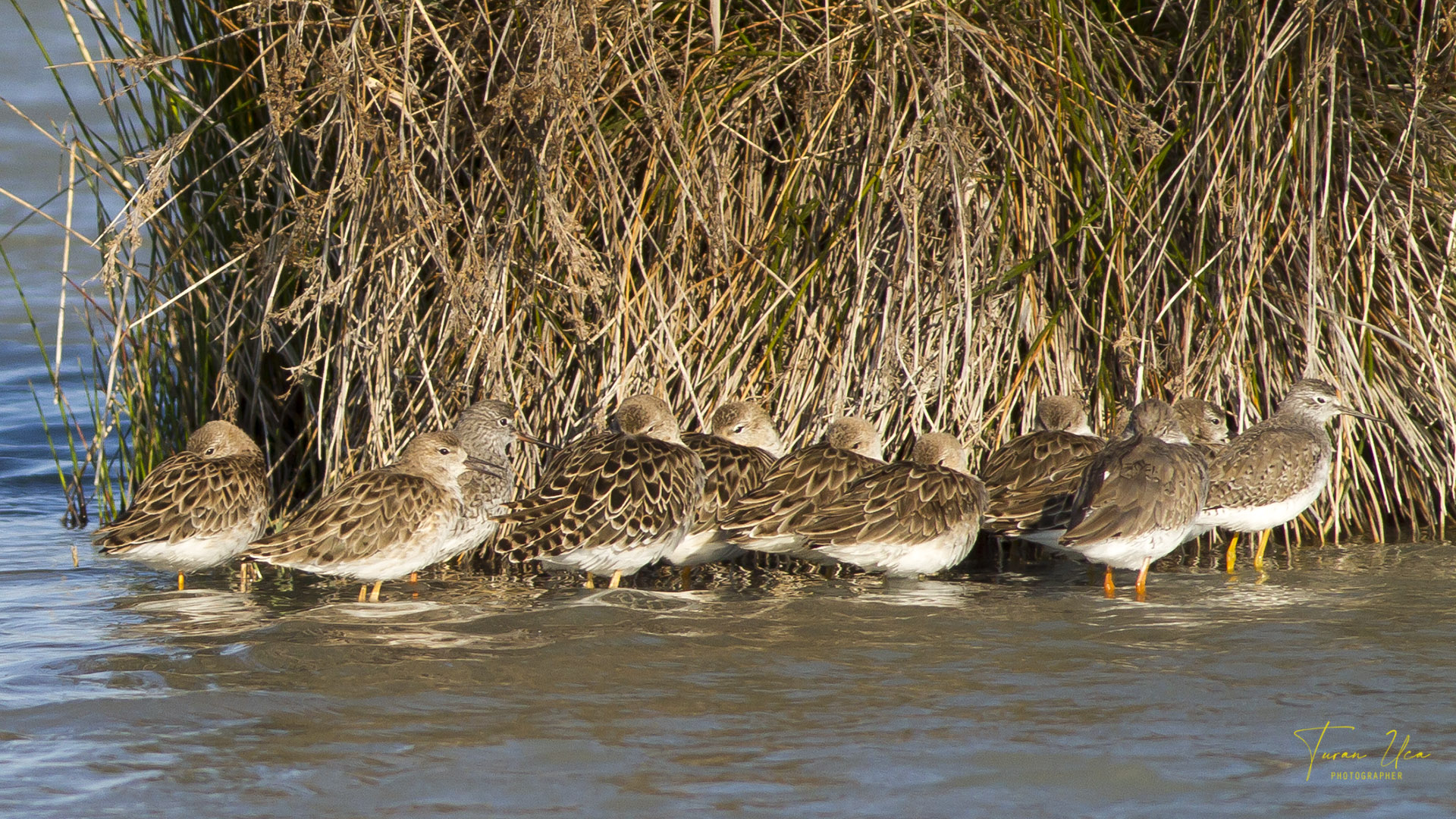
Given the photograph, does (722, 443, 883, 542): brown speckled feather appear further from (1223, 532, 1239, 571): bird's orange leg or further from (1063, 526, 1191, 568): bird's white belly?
(1223, 532, 1239, 571): bird's orange leg

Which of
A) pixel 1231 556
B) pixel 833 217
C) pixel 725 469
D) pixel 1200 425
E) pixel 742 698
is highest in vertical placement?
pixel 833 217

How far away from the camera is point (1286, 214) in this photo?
21.2 feet

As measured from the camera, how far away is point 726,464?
6.20m

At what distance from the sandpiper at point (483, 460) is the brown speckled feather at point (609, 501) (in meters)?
0.14

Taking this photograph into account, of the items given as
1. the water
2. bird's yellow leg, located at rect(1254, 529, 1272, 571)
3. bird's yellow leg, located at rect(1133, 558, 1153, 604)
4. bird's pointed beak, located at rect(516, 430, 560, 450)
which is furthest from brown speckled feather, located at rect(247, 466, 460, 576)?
bird's yellow leg, located at rect(1254, 529, 1272, 571)

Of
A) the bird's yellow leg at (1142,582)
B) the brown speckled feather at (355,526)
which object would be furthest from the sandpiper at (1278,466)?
the brown speckled feather at (355,526)

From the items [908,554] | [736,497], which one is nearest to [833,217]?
[736,497]

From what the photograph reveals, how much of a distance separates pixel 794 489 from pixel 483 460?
1.27 metres

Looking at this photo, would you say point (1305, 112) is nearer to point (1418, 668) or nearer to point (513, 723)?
point (1418, 668)

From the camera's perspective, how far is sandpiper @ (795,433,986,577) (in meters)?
5.79

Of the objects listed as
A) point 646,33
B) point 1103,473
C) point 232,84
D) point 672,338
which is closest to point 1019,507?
point 1103,473

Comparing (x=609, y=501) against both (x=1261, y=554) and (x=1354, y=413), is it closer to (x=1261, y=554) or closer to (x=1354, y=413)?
(x=1261, y=554)

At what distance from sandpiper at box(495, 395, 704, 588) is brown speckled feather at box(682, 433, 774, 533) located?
14cm

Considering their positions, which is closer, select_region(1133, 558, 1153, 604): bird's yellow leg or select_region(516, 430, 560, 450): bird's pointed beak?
select_region(1133, 558, 1153, 604): bird's yellow leg
